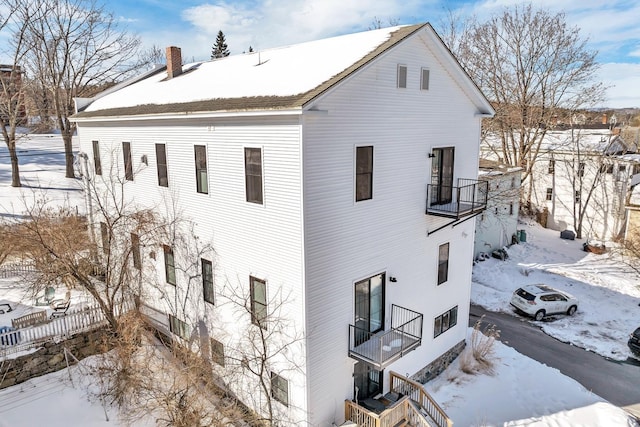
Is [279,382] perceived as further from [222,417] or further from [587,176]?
[587,176]

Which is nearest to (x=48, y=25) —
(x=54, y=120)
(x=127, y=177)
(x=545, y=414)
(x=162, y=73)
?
(x=54, y=120)

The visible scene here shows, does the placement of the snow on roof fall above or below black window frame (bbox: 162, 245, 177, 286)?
above

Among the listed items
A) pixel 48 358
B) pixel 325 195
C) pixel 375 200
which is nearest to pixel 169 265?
pixel 48 358

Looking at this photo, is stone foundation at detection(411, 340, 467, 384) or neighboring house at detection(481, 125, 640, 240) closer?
stone foundation at detection(411, 340, 467, 384)

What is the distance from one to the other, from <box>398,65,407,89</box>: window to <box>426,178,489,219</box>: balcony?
338cm

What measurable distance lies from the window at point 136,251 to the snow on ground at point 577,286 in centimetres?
1776

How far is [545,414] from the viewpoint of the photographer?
1321 cm

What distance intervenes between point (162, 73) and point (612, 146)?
37.0m

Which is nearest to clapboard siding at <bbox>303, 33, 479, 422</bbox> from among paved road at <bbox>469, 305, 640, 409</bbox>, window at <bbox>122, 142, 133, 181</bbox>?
paved road at <bbox>469, 305, 640, 409</bbox>

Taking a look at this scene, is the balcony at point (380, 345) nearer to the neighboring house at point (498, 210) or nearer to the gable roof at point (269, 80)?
the gable roof at point (269, 80)

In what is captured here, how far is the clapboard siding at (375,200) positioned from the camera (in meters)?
9.83

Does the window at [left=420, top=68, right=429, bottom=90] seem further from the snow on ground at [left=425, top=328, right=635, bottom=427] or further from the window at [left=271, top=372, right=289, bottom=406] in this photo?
the snow on ground at [left=425, top=328, right=635, bottom=427]

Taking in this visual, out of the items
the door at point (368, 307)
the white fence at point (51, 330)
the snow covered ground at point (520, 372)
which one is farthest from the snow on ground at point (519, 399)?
the white fence at point (51, 330)

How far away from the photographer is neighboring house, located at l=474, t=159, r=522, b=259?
90.9 ft
